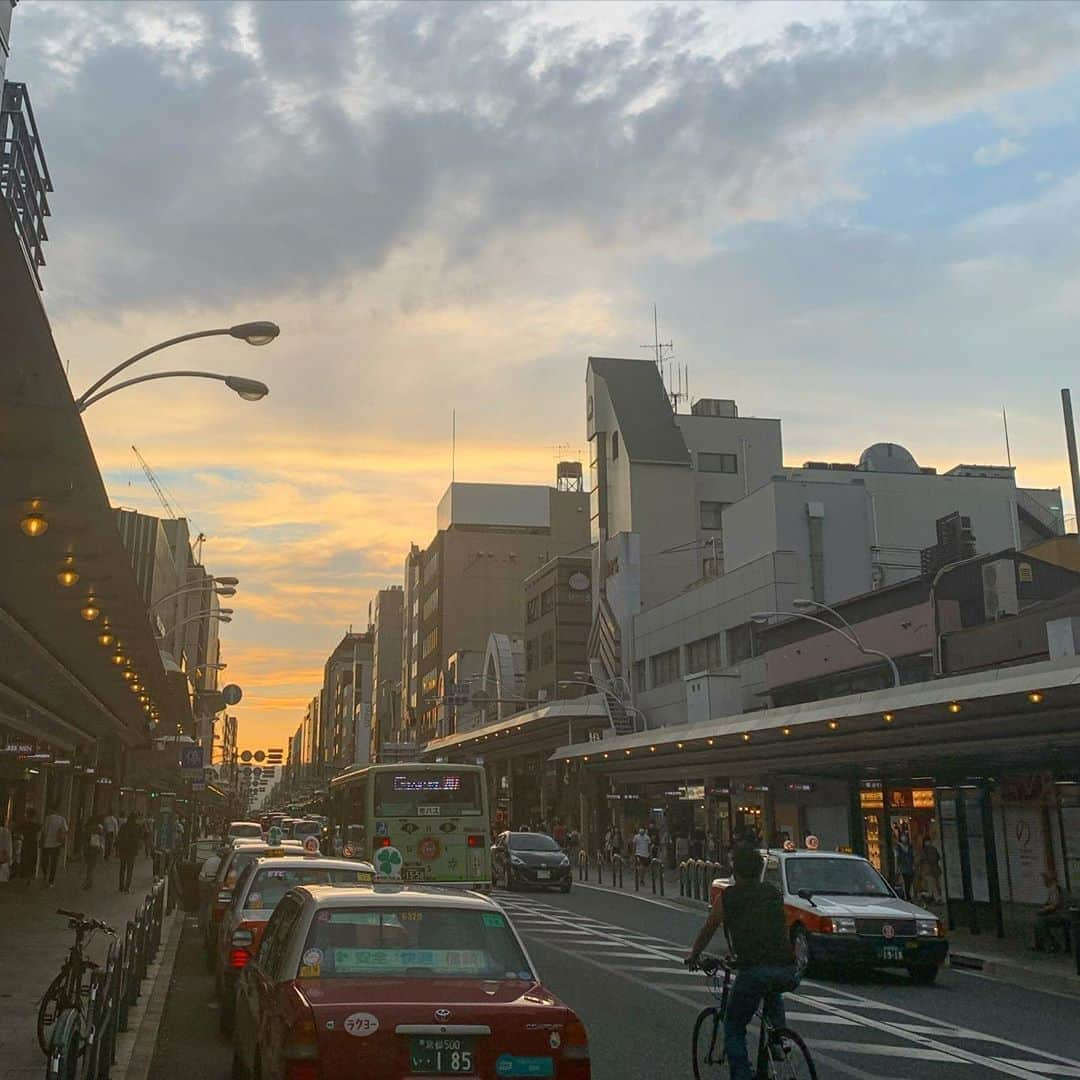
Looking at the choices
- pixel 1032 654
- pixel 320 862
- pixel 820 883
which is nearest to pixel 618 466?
pixel 1032 654

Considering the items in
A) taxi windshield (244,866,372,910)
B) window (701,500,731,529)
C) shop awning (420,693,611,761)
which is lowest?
taxi windshield (244,866,372,910)

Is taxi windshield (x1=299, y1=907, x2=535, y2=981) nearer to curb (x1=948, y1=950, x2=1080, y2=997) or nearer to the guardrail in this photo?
the guardrail

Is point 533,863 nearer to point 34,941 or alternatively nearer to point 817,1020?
point 34,941

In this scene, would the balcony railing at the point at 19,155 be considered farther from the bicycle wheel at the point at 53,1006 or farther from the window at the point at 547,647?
the window at the point at 547,647

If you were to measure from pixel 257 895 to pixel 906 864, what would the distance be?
20.1 meters

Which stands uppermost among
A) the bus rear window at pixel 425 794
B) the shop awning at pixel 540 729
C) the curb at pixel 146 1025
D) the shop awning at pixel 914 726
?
the shop awning at pixel 540 729

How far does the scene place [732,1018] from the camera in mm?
8289

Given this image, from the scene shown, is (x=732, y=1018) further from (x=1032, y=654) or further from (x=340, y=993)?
(x=1032, y=654)

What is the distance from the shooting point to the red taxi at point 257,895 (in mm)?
11391

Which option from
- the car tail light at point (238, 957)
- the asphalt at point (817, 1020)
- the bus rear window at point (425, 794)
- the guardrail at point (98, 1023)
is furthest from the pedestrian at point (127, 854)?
the car tail light at point (238, 957)

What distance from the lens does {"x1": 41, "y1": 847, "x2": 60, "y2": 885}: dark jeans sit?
28.9m

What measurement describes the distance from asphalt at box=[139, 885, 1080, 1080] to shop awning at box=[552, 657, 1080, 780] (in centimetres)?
456

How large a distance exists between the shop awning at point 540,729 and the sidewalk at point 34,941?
2756 cm

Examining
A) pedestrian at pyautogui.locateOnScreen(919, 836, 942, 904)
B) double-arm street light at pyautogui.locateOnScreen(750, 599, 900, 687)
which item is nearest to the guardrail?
pedestrian at pyautogui.locateOnScreen(919, 836, 942, 904)
